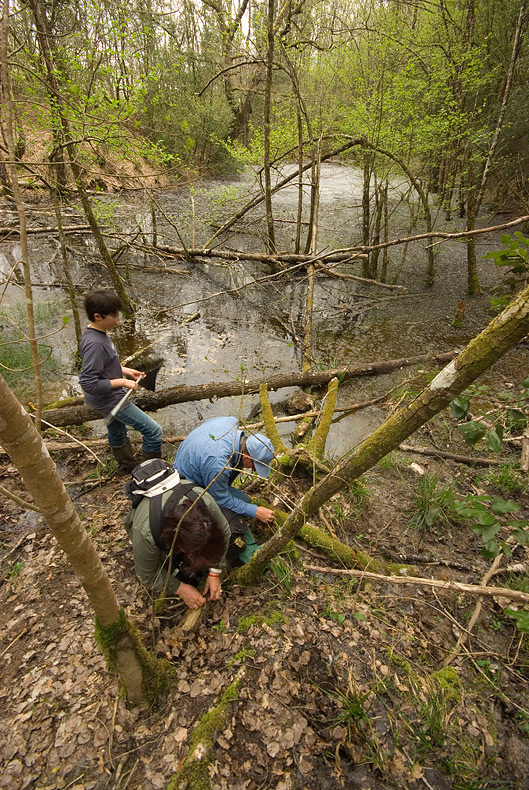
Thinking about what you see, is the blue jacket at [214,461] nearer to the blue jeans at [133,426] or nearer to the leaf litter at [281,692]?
the leaf litter at [281,692]

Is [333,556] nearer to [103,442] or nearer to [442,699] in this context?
[442,699]

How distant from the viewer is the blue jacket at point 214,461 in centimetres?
281

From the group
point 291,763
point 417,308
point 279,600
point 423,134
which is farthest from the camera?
point 417,308

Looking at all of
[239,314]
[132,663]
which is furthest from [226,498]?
[239,314]

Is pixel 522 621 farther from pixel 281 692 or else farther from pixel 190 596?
pixel 190 596

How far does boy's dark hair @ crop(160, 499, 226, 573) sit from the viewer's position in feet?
7.32

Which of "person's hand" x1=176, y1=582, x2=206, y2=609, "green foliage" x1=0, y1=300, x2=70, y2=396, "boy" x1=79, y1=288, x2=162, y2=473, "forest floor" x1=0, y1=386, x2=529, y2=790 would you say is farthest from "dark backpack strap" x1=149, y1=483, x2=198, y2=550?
"green foliage" x1=0, y1=300, x2=70, y2=396

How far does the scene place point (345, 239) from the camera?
11695 millimetres

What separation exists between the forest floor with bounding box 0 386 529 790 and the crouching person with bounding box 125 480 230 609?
302 mm

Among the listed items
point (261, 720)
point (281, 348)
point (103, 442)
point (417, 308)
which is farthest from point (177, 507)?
point (417, 308)

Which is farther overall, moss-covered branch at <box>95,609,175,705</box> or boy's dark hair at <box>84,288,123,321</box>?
boy's dark hair at <box>84,288,123,321</box>

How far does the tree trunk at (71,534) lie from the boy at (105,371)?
2226 millimetres

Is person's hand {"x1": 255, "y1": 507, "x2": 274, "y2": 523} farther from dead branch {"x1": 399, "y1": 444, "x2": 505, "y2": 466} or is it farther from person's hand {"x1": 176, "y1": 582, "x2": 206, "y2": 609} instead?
dead branch {"x1": 399, "y1": 444, "x2": 505, "y2": 466}

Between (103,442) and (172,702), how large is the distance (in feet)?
Answer: 9.30
